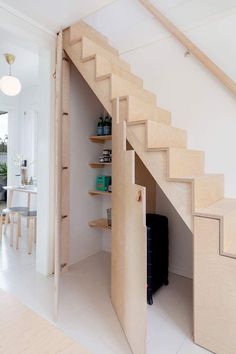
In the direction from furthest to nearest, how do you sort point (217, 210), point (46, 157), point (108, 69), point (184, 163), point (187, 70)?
point (46, 157) → point (187, 70) → point (108, 69) → point (184, 163) → point (217, 210)

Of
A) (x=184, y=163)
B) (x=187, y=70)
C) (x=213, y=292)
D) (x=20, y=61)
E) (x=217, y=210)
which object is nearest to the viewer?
(x=213, y=292)

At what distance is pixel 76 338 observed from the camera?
1.49m

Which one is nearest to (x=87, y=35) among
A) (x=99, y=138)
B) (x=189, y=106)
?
(x=99, y=138)

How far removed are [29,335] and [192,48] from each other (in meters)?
2.64

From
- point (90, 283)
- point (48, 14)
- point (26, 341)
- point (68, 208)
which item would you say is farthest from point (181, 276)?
point (48, 14)

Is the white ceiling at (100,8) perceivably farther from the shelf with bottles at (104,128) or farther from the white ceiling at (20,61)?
the shelf with bottles at (104,128)

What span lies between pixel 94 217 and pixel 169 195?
63.4 inches

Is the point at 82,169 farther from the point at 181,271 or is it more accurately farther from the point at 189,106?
the point at 181,271

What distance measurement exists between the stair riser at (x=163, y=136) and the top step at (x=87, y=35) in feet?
3.95

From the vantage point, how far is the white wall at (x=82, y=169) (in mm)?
2617

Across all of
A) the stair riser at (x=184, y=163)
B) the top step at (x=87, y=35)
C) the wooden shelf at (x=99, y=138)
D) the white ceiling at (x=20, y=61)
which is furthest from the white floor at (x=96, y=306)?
the white ceiling at (x=20, y=61)

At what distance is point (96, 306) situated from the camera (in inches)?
72.4

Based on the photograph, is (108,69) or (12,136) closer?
(108,69)

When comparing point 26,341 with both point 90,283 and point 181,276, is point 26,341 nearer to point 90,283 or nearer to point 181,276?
point 90,283
